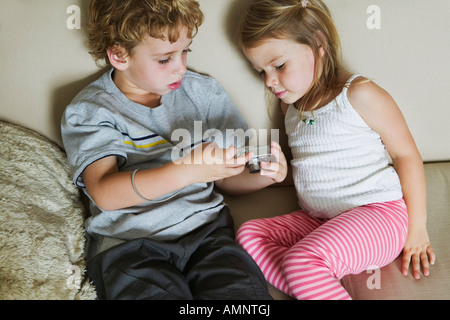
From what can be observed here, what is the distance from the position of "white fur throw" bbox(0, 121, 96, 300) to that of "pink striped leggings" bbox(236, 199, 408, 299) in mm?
391

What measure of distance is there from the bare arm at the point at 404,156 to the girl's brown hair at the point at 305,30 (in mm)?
85

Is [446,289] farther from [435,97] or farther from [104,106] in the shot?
[104,106]

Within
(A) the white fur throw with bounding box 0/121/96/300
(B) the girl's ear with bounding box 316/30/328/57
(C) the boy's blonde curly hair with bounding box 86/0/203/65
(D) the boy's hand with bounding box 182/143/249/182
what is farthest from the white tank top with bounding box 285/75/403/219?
(A) the white fur throw with bounding box 0/121/96/300

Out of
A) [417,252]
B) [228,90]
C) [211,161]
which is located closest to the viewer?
[211,161]

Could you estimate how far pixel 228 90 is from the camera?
A: 122cm

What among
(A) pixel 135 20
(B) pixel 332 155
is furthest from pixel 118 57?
(B) pixel 332 155

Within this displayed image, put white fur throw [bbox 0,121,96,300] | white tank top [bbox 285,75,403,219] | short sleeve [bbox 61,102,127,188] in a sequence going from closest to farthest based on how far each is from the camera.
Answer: white fur throw [bbox 0,121,96,300]
short sleeve [bbox 61,102,127,188]
white tank top [bbox 285,75,403,219]

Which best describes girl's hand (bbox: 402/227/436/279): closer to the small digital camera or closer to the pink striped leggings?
the pink striped leggings

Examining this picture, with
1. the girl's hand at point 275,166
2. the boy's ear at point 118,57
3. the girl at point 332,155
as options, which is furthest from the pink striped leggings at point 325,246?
the boy's ear at point 118,57

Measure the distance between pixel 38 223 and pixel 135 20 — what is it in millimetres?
492

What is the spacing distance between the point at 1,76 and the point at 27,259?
509 millimetres

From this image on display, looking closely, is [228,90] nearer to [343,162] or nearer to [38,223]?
[343,162]

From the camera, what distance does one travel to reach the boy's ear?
1.05m

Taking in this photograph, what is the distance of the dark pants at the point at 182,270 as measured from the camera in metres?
0.88
